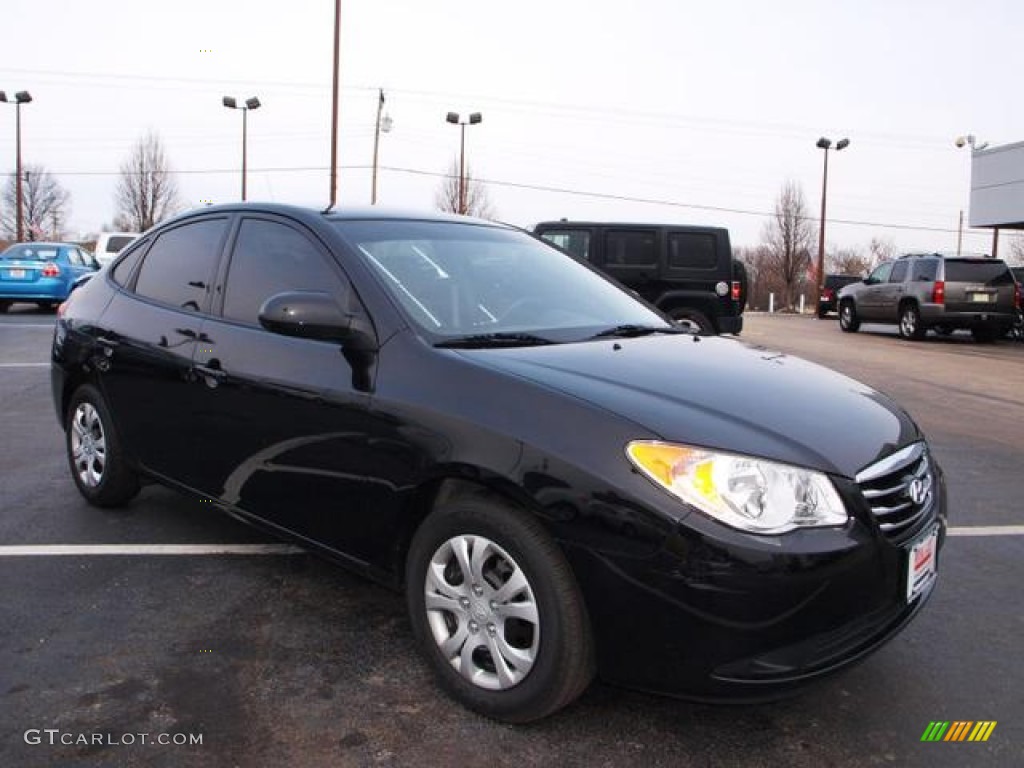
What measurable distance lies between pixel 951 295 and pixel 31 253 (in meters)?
18.7

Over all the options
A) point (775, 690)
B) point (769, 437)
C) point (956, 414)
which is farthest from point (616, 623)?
point (956, 414)

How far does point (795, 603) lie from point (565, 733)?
2.64 feet

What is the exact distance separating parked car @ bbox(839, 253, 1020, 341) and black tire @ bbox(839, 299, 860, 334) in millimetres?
1649

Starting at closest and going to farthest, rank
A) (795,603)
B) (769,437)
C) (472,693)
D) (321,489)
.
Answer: (795,603) → (769,437) → (472,693) → (321,489)

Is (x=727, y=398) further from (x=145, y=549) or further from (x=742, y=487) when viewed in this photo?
(x=145, y=549)

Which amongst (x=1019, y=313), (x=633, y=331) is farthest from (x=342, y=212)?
(x=1019, y=313)

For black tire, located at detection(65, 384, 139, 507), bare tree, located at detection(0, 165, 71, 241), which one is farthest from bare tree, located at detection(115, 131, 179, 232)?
black tire, located at detection(65, 384, 139, 507)

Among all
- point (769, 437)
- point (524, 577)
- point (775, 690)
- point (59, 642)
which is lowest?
point (59, 642)

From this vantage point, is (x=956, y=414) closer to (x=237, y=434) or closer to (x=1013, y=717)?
(x=1013, y=717)

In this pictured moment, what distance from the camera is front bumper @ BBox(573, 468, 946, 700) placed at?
2.30 m

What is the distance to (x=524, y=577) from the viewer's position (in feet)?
8.39

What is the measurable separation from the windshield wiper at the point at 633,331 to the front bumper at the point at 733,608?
1.23 meters

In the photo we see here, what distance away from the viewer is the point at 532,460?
2523 mm

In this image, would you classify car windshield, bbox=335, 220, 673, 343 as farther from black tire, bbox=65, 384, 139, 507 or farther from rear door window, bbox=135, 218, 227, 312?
black tire, bbox=65, 384, 139, 507
